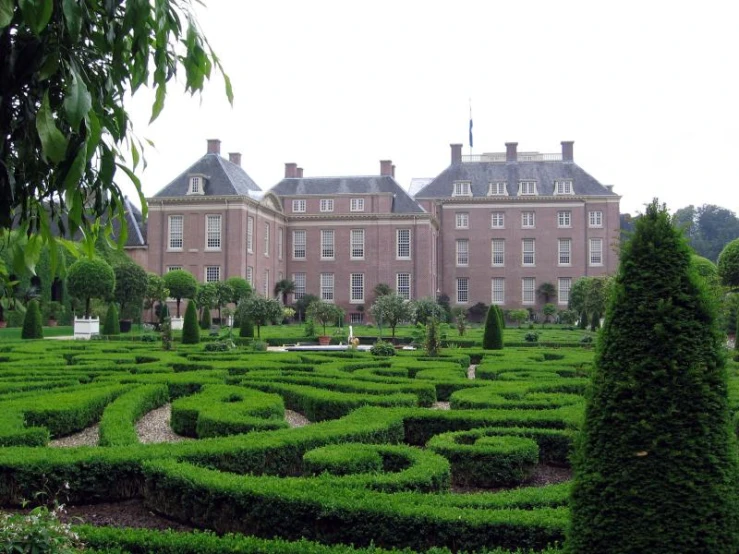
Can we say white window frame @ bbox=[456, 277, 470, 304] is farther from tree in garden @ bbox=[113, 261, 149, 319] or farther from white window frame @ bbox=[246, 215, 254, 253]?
tree in garden @ bbox=[113, 261, 149, 319]

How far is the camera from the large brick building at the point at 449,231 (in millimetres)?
50969

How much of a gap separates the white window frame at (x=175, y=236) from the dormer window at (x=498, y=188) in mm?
21404

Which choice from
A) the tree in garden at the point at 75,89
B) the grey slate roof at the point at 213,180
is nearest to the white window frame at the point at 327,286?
the grey slate roof at the point at 213,180

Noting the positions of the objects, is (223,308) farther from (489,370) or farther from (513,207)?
(489,370)

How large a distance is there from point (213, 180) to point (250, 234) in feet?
13.4

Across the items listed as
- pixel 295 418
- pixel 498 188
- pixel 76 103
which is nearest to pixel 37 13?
pixel 76 103

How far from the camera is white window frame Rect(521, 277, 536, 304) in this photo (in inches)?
2085

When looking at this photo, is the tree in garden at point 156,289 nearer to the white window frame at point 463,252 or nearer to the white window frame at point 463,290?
the white window frame at point 463,252

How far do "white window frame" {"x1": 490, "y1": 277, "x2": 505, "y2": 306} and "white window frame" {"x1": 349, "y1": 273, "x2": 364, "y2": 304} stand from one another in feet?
31.0

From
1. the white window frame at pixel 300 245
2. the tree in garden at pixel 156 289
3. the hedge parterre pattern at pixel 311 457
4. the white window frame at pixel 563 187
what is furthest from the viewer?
the white window frame at pixel 300 245

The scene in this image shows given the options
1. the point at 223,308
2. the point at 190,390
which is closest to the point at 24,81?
the point at 190,390

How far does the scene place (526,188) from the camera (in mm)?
52250

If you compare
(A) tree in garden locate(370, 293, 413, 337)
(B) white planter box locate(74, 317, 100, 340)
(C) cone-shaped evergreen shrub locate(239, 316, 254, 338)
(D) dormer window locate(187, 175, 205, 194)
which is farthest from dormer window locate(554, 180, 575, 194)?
(B) white planter box locate(74, 317, 100, 340)

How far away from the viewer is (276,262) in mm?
51219
